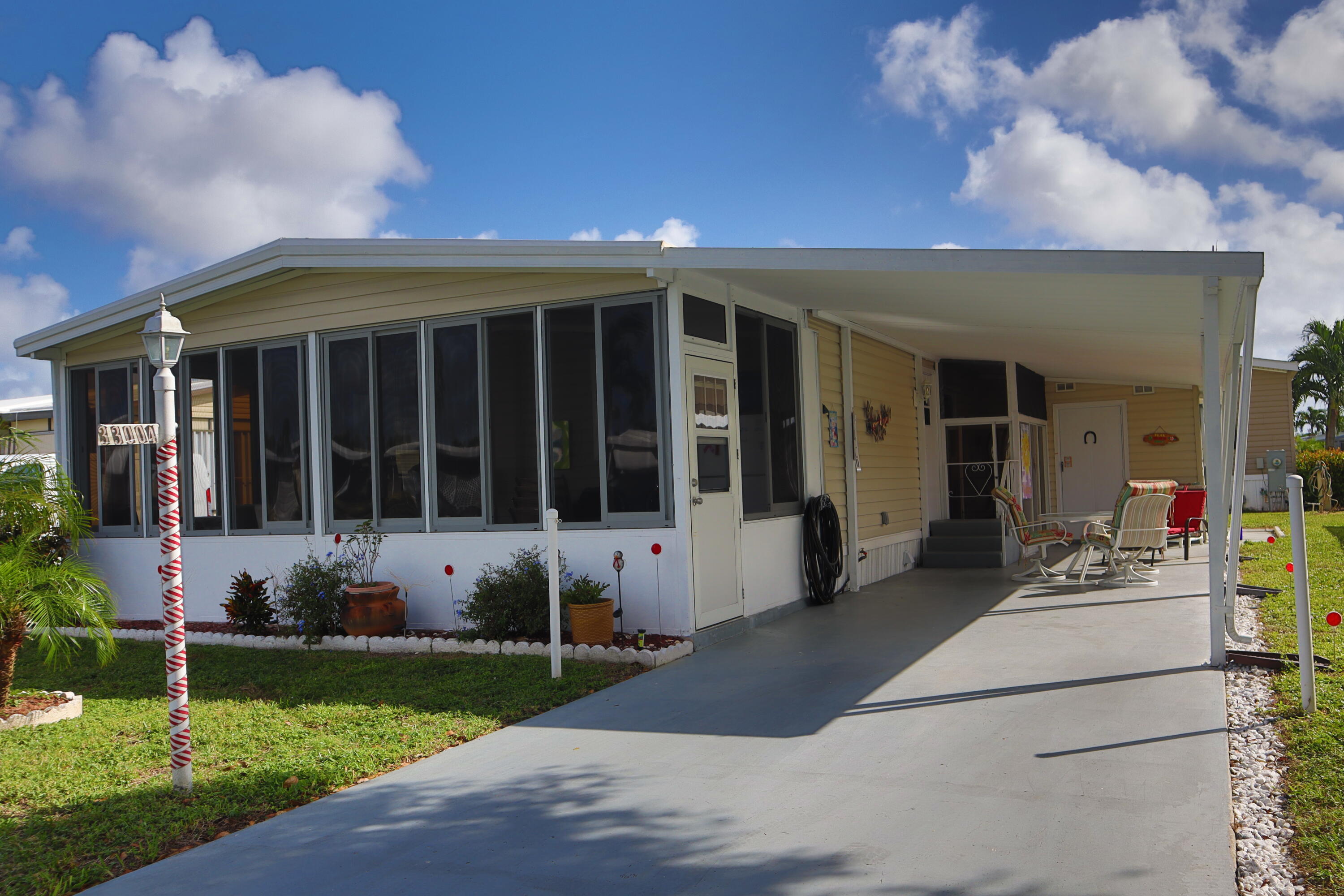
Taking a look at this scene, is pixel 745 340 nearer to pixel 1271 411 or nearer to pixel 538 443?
pixel 538 443

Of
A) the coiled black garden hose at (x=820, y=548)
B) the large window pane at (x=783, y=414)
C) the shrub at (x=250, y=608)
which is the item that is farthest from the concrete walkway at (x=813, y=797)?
the shrub at (x=250, y=608)

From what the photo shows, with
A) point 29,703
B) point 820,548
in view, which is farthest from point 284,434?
point 820,548

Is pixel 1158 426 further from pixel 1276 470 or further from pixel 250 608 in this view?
pixel 250 608

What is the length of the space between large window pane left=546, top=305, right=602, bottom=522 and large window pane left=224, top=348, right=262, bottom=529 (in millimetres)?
3315

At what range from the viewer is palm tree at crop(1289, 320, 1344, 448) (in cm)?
2545

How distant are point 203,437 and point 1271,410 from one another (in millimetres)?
20177

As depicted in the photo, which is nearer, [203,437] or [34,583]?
[34,583]

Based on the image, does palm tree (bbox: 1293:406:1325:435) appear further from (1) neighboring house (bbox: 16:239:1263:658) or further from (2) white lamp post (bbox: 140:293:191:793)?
(2) white lamp post (bbox: 140:293:191:793)

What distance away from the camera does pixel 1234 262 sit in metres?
4.71

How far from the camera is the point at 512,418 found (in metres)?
7.24

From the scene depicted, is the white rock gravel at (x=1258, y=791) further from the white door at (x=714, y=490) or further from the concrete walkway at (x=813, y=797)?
the white door at (x=714, y=490)

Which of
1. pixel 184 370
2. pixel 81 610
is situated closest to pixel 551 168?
pixel 184 370

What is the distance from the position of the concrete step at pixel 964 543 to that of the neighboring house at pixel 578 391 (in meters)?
1.24

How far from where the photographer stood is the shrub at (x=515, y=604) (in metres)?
6.65
